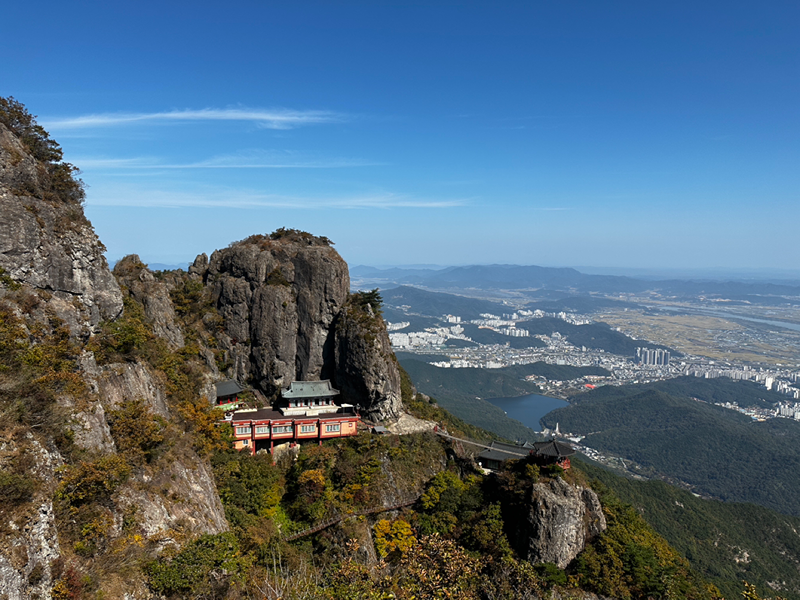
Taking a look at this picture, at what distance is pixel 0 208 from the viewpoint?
16375 millimetres

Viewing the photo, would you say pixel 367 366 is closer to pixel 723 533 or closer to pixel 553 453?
pixel 553 453

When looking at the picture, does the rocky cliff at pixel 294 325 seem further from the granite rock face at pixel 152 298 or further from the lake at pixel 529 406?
the lake at pixel 529 406

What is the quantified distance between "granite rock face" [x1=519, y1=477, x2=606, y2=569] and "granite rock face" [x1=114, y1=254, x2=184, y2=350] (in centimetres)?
2173

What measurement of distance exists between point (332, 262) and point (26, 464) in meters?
21.0

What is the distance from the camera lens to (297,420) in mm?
26172

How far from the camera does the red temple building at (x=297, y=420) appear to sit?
84.0 feet

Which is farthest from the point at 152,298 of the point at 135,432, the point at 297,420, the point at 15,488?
the point at 15,488

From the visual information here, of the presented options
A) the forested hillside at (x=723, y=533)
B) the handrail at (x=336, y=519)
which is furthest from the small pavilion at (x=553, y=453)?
the forested hillside at (x=723, y=533)

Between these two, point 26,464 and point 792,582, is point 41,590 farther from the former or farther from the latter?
point 792,582

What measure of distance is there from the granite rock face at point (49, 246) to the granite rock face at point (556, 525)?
21.8 meters

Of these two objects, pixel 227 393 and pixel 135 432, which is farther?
pixel 227 393

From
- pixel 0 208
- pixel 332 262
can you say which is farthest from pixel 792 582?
pixel 0 208

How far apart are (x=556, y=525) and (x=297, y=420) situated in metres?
14.8

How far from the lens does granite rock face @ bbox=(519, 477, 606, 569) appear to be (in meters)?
21.9
